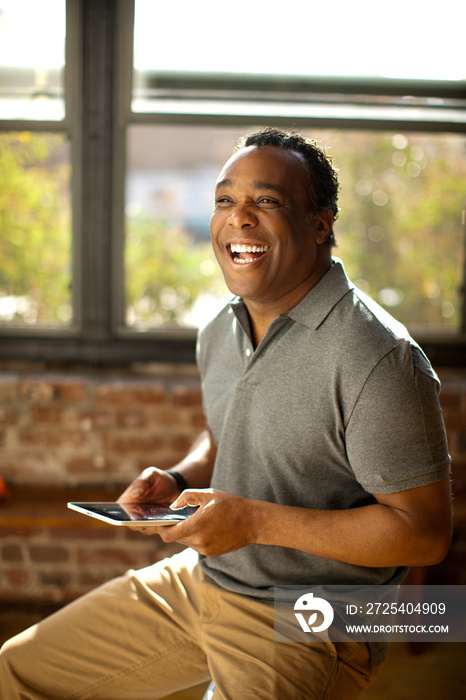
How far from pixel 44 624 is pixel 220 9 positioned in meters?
2.43

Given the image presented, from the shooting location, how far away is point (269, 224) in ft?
4.63

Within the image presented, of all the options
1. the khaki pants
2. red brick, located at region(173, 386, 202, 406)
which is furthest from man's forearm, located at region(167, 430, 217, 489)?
red brick, located at region(173, 386, 202, 406)

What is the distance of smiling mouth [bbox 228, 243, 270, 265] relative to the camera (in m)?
1.43

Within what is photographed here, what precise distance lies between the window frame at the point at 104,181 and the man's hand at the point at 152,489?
127 centimetres

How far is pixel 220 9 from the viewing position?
8.80ft

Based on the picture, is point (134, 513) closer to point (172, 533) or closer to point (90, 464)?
point (172, 533)

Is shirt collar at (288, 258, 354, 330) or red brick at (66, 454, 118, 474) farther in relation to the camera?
red brick at (66, 454, 118, 474)

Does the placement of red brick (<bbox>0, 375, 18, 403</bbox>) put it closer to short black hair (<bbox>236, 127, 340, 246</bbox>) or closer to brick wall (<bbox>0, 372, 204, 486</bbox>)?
brick wall (<bbox>0, 372, 204, 486</bbox>)

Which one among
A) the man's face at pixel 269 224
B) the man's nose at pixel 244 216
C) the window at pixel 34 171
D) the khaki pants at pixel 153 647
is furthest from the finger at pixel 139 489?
the window at pixel 34 171

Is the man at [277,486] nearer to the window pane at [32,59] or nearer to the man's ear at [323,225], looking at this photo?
the man's ear at [323,225]

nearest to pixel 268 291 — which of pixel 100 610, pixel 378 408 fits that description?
pixel 378 408

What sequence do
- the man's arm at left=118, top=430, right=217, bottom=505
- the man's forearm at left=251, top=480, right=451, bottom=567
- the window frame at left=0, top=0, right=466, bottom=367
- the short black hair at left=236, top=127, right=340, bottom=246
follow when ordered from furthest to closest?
the window frame at left=0, top=0, right=466, bottom=367 < the man's arm at left=118, top=430, right=217, bottom=505 < the short black hair at left=236, top=127, right=340, bottom=246 < the man's forearm at left=251, top=480, right=451, bottom=567

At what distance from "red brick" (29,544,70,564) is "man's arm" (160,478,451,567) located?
1.69 m

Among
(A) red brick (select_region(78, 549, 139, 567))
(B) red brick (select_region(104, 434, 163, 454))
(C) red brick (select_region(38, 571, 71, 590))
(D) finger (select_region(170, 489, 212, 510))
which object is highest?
(D) finger (select_region(170, 489, 212, 510))
